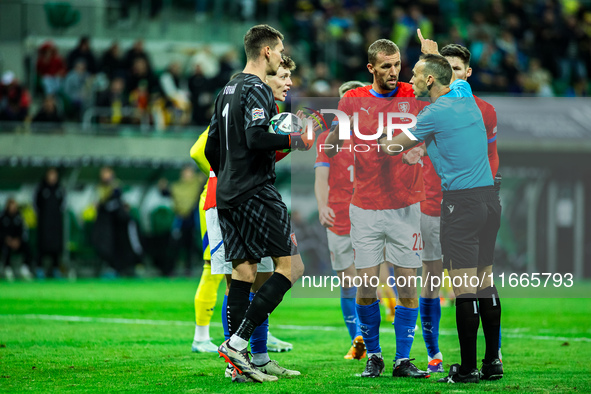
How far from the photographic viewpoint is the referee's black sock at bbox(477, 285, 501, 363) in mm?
6160

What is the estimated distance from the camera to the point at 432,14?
24.2m

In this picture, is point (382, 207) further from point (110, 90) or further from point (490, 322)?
point (110, 90)

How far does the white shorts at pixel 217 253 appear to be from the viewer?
6.81m

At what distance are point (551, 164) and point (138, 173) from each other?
9711mm

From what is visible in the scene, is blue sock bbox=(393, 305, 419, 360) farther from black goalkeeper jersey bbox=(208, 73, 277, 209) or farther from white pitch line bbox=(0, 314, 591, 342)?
white pitch line bbox=(0, 314, 591, 342)

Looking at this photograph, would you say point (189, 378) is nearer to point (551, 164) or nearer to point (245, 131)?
Answer: point (245, 131)

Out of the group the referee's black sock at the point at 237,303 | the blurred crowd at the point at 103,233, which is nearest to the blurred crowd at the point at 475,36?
the blurred crowd at the point at 103,233

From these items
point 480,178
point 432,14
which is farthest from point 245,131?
point 432,14

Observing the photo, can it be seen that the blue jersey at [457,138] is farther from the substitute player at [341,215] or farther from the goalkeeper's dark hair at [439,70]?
the substitute player at [341,215]

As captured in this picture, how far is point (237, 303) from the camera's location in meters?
6.07

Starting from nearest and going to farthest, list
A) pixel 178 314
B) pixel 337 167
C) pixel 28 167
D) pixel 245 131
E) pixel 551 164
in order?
pixel 245 131 → pixel 337 167 → pixel 178 314 → pixel 28 167 → pixel 551 164

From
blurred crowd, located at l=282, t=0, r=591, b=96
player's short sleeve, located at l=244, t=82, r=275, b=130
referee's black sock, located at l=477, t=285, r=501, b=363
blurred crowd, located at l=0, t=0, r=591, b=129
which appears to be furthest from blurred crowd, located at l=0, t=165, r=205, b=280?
referee's black sock, located at l=477, t=285, r=501, b=363

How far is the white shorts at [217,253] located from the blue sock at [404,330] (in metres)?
1.12

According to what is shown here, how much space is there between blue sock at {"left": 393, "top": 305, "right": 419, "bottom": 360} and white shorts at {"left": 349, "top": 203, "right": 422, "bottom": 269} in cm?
35
